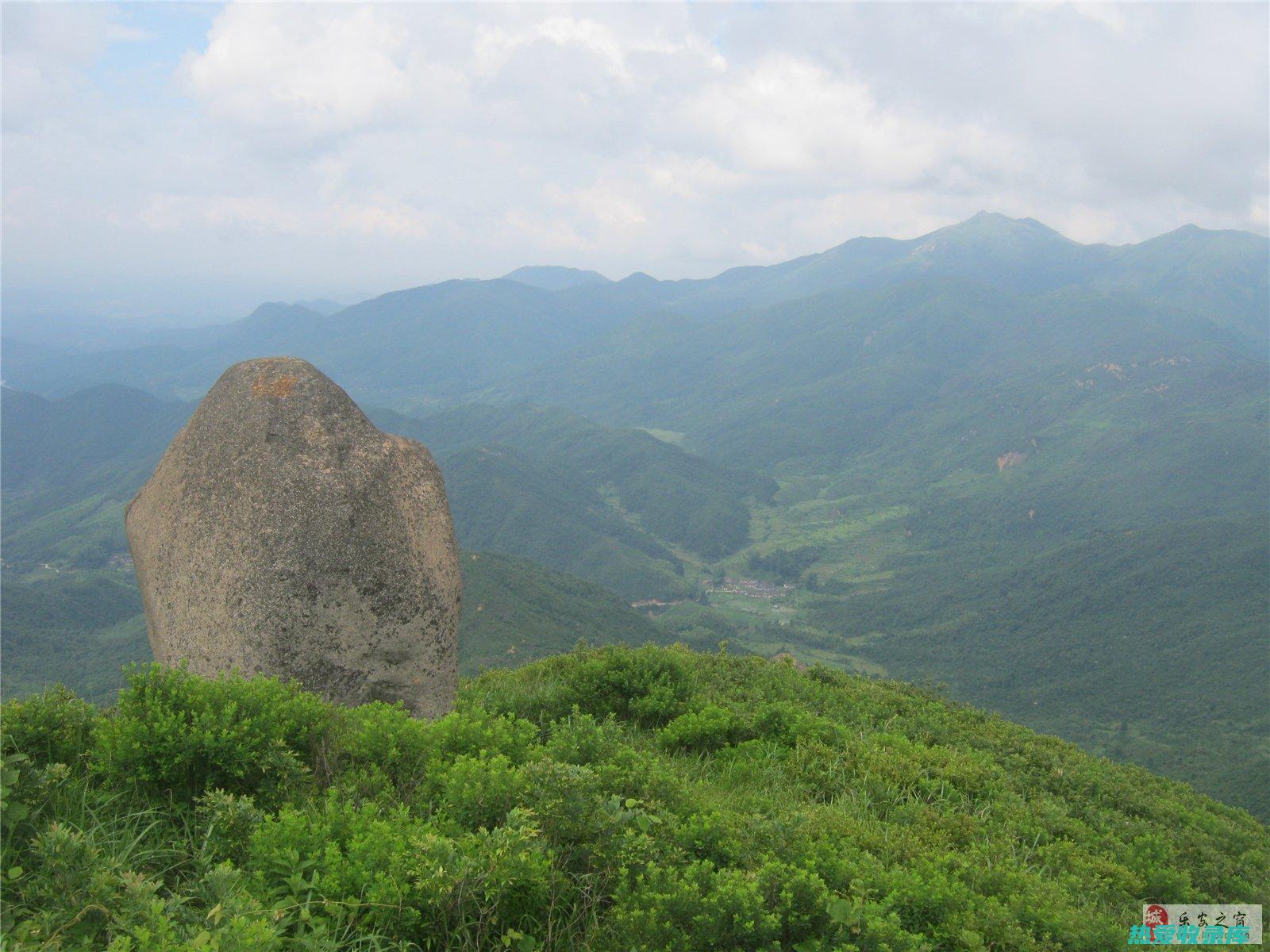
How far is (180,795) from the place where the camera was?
5.04m

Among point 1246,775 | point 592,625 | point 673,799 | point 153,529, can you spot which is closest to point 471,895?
point 673,799

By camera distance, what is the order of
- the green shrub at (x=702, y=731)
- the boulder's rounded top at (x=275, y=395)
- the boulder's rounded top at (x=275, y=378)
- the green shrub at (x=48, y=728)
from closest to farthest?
the green shrub at (x=48, y=728), the green shrub at (x=702, y=731), the boulder's rounded top at (x=275, y=395), the boulder's rounded top at (x=275, y=378)

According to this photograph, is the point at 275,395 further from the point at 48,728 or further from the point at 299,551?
the point at 48,728

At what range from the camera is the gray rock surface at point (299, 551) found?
347 inches

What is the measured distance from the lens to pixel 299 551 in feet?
29.4

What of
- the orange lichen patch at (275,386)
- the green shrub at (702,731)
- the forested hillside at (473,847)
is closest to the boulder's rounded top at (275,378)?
the orange lichen patch at (275,386)

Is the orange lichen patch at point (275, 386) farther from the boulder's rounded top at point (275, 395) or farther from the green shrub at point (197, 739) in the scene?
the green shrub at point (197, 739)

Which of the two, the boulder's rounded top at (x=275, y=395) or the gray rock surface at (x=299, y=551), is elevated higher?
the boulder's rounded top at (x=275, y=395)

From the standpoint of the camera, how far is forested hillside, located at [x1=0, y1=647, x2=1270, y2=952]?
3.89 meters

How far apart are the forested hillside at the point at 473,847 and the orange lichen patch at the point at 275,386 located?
17.3ft

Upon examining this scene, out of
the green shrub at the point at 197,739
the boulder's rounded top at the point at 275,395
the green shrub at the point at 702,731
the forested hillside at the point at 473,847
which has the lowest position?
the green shrub at the point at 702,731

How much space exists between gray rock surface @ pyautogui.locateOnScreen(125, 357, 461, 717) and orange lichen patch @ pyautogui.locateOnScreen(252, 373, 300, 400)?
20 millimetres

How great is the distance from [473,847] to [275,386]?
25.6 ft

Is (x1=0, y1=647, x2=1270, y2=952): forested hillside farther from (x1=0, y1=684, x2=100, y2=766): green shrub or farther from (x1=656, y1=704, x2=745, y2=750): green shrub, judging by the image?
(x1=656, y1=704, x2=745, y2=750): green shrub
